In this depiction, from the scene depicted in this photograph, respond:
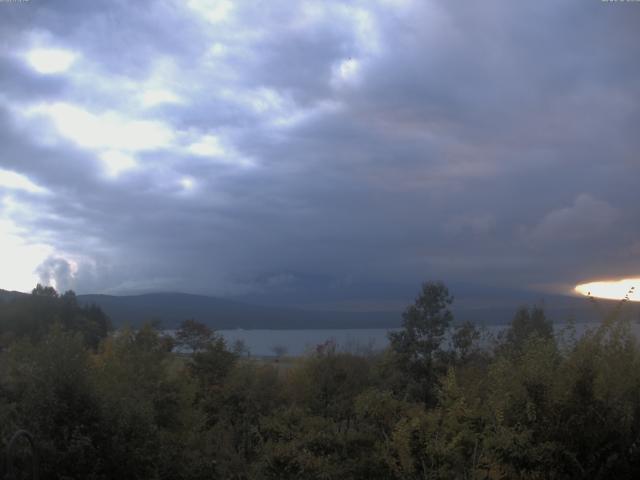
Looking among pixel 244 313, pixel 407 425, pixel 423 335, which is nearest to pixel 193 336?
pixel 423 335

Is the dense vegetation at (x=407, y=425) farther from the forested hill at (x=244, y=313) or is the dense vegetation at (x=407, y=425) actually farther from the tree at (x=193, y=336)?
the forested hill at (x=244, y=313)

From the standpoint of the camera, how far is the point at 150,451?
11.0 metres

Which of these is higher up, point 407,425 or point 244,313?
point 244,313

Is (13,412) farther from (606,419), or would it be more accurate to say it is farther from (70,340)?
(606,419)

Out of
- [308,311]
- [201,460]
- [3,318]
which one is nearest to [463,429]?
[201,460]

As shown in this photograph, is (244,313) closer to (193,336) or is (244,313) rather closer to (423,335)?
(193,336)

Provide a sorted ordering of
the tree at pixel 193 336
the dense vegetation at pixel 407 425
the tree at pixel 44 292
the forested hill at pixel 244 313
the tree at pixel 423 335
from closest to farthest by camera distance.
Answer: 1. the dense vegetation at pixel 407 425
2. the tree at pixel 423 335
3. the tree at pixel 193 336
4. the tree at pixel 44 292
5. the forested hill at pixel 244 313

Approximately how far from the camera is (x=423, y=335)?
92.5 ft

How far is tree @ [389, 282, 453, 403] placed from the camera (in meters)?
27.8

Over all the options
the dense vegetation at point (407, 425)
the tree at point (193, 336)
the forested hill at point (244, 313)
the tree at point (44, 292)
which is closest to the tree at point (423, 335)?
the tree at point (193, 336)

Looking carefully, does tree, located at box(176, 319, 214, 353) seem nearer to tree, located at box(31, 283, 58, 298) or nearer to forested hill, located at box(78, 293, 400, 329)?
tree, located at box(31, 283, 58, 298)

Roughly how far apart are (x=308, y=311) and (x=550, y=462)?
14388cm

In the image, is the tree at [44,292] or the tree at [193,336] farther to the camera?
the tree at [44,292]

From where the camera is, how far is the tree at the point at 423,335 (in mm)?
27844
